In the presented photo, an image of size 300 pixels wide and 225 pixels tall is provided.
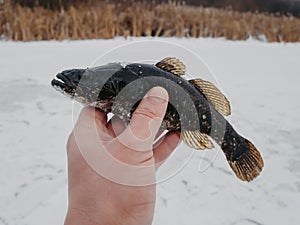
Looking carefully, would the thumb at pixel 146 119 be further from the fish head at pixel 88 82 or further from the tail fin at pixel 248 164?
the tail fin at pixel 248 164

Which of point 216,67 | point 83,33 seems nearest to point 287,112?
point 216,67

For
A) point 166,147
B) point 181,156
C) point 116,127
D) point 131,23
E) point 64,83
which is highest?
point 64,83

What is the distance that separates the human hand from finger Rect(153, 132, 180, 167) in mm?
245

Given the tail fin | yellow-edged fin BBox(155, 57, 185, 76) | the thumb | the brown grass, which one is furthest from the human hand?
the brown grass

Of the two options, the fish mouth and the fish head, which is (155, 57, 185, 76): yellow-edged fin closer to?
the fish head

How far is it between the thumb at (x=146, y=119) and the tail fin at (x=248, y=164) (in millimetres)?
401

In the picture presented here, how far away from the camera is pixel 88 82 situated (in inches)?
53.8

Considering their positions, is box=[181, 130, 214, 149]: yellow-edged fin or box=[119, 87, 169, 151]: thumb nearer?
box=[119, 87, 169, 151]: thumb

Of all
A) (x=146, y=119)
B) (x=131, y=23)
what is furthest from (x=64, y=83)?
(x=131, y=23)

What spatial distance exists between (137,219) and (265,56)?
20.1 ft

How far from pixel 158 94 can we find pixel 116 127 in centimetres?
29

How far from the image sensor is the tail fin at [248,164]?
157 centimetres

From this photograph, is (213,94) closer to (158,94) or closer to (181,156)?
(158,94)

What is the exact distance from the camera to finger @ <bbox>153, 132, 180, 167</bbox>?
1.70 metres
